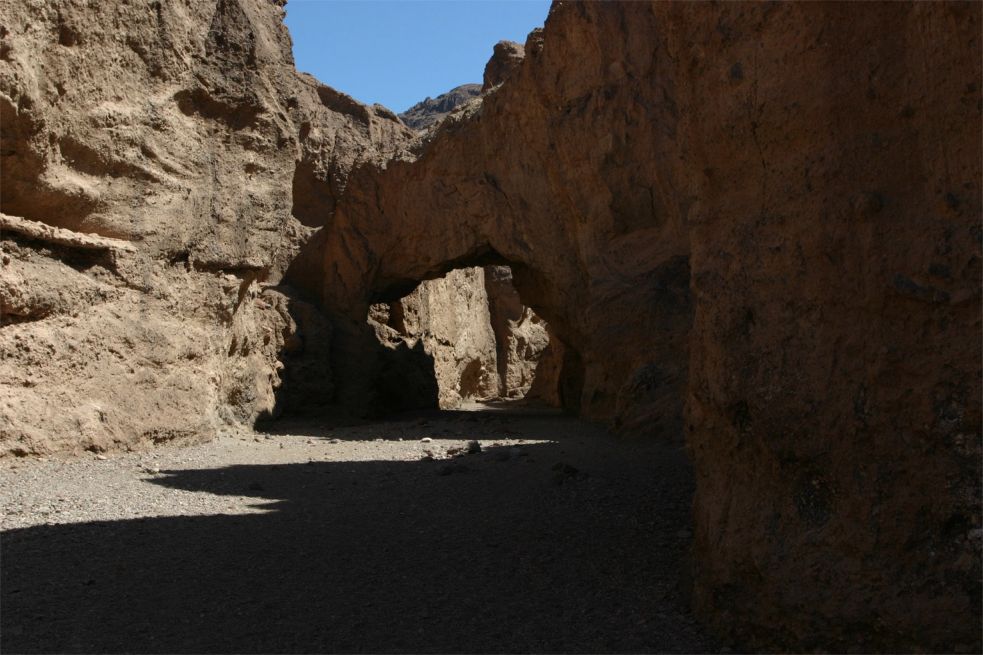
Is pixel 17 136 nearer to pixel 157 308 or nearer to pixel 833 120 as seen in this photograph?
pixel 157 308

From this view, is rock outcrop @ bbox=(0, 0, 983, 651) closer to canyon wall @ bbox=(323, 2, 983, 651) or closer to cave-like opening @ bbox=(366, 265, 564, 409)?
canyon wall @ bbox=(323, 2, 983, 651)

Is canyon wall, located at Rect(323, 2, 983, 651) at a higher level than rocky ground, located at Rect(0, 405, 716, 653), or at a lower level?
higher

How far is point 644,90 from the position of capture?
35.9 ft

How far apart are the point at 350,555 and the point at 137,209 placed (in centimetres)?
540

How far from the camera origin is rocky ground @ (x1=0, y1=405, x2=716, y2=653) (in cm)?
325

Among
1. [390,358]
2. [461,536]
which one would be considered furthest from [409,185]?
[461,536]

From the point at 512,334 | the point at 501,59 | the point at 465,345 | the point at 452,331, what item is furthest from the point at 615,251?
the point at 512,334

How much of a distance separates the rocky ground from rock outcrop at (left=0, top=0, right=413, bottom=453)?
34.7 inches

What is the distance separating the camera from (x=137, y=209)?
27.2 feet

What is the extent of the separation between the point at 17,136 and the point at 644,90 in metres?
7.21

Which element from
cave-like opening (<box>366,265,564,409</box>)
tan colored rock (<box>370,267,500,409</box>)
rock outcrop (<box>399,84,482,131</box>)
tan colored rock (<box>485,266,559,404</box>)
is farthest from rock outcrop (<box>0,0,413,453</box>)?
rock outcrop (<box>399,84,482,131</box>)

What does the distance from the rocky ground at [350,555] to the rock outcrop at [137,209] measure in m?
0.88

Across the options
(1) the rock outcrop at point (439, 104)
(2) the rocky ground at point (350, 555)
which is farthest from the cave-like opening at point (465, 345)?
(1) the rock outcrop at point (439, 104)

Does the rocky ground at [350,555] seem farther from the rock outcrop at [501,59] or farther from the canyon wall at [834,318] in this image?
the rock outcrop at [501,59]
